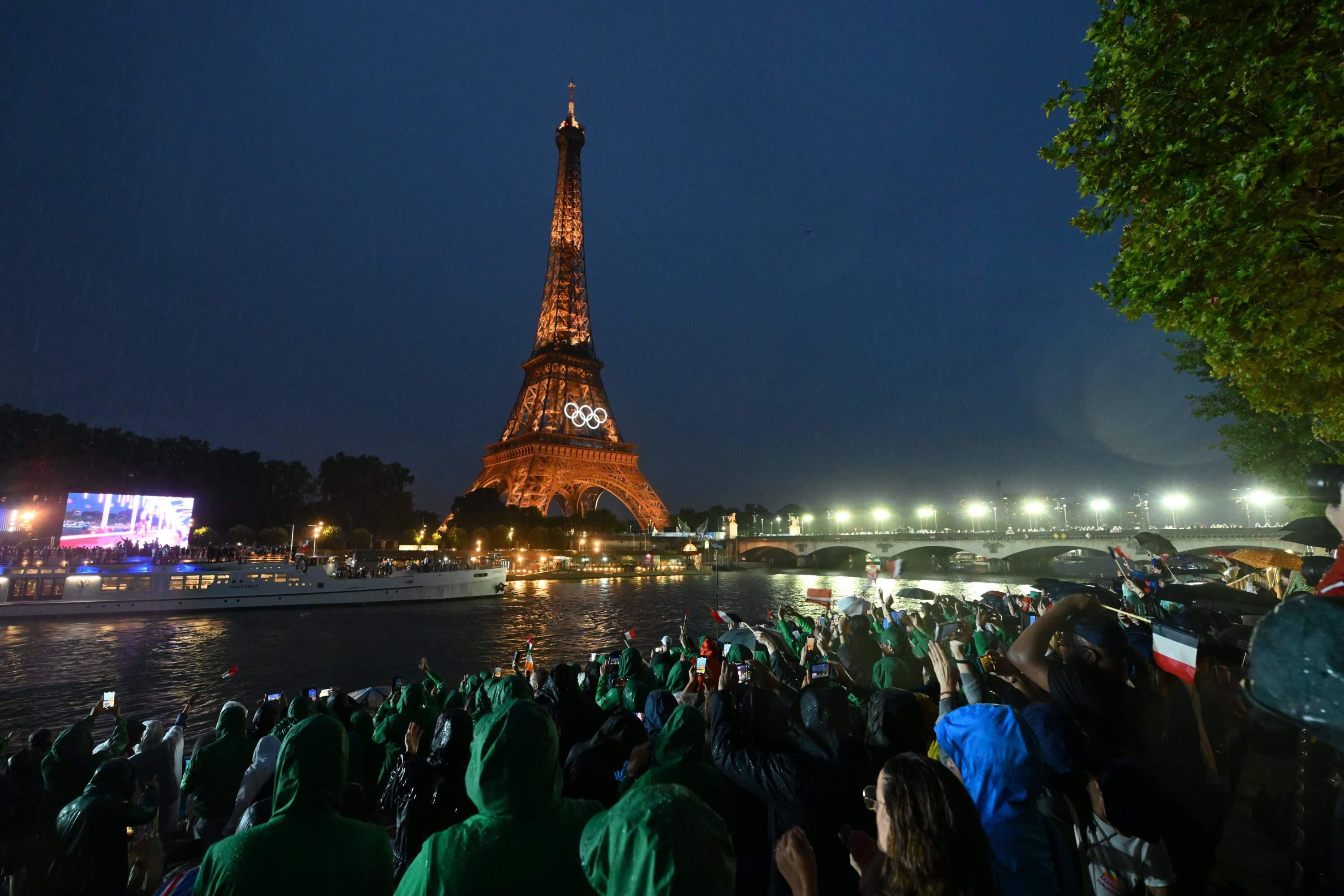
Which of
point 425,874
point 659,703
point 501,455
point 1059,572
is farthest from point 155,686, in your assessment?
point 1059,572

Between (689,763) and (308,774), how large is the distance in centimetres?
151

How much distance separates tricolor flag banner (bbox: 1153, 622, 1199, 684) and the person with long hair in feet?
14.7

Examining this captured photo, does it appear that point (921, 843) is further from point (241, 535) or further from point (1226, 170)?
point (241, 535)

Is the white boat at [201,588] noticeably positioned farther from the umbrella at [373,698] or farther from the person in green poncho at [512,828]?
the person in green poncho at [512,828]

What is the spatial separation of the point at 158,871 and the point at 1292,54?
33.9 ft

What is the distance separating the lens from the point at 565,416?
69875mm

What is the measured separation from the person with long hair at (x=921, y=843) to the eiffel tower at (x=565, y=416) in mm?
61288

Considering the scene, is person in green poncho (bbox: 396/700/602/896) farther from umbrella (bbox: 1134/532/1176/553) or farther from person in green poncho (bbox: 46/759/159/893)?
umbrella (bbox: 1134/532/1176/553)

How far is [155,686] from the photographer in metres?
16.5

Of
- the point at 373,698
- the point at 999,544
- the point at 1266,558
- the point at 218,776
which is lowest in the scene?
the point at 373,698

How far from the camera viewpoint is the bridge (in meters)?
49.5

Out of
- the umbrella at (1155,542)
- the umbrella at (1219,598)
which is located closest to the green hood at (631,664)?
the umbrella at (1219,598)

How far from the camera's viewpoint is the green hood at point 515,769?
1649mm

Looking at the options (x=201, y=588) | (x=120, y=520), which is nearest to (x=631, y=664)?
(x=201, y=588)
